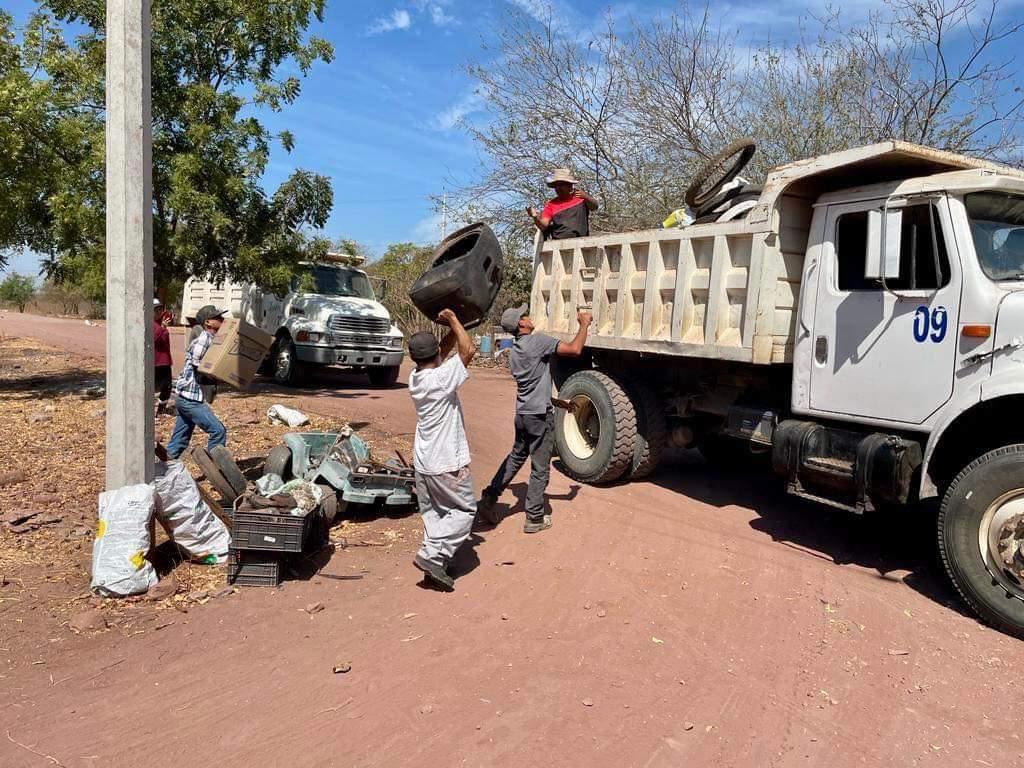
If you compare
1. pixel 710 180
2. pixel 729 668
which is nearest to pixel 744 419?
pixel 710 180

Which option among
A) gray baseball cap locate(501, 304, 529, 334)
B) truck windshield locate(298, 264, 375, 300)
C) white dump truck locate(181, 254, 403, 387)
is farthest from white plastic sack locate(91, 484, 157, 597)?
truck windshield locate(298, 264, 375, 300)

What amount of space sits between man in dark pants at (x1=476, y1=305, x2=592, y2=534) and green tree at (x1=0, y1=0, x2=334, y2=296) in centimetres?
626

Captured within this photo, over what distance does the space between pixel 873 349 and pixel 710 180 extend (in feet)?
7.81

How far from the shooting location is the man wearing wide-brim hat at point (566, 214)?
7.80 m

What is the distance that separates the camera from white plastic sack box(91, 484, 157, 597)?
14.2ft

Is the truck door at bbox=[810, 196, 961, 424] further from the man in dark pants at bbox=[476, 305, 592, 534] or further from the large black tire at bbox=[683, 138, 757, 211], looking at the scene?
the man in dark pants at bbox=[476, 305, 592, 534]

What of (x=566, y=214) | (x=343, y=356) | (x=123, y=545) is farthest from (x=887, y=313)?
(x=343, y=356)

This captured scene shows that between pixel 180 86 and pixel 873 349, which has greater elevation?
pixel 180 86

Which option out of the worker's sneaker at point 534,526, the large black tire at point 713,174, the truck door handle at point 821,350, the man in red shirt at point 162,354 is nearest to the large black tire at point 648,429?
the worker's sneaker at point 534,526

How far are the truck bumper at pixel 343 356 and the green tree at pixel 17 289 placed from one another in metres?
50.8

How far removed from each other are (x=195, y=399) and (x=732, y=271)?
450cm

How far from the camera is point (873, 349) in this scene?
5020mm

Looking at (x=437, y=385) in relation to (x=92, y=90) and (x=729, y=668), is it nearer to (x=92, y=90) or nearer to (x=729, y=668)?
(x=729, y=668)

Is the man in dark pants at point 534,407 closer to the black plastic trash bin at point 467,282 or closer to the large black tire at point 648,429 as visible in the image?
the black plastic trash bin at point 467,282
